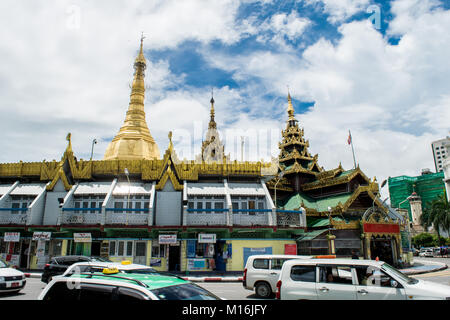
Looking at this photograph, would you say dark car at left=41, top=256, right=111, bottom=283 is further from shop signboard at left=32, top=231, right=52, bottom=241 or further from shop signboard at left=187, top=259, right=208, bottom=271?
shop signboard at left=187, top=259, right=208, bottom=271

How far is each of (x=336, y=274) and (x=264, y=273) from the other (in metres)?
5.34

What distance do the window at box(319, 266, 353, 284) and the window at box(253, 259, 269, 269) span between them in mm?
5211

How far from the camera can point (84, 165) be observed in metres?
29.0

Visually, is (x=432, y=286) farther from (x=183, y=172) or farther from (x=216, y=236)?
(x=183, y=172)

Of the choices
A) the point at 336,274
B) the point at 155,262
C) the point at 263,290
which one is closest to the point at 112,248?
the point at 155,262

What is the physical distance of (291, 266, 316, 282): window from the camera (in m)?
9.16

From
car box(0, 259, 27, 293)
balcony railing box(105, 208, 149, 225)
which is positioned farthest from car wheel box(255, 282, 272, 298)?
balcony railing box(105, 208, 149, 225)

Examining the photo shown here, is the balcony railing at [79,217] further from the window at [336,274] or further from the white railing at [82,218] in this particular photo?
the window at [336,274]

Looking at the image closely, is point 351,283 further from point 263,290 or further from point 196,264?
point 196,264

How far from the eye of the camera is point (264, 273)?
13703 mm

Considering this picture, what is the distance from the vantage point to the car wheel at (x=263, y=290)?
13.5m

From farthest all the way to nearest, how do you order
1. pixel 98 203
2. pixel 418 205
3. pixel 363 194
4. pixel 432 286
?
pixel 418 205
pixel 363 194
pixel 98 203
pixel 432 286
